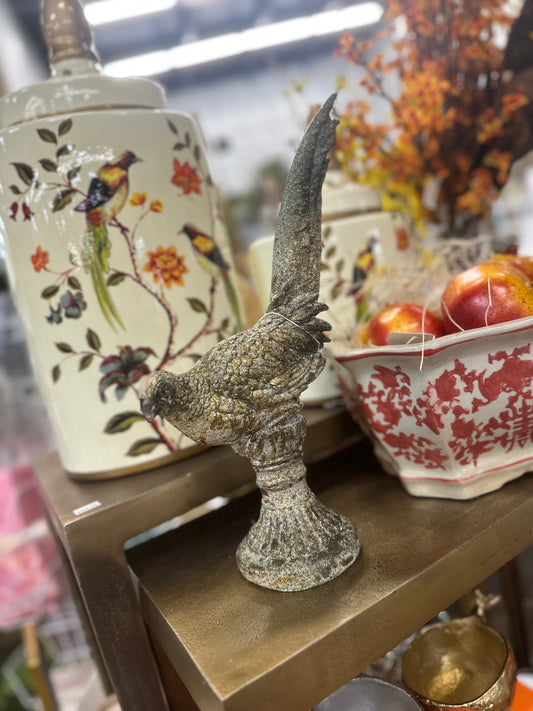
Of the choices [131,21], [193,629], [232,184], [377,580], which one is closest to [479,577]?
[377,580]

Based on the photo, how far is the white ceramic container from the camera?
1.65ft

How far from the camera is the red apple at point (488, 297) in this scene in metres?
0.48

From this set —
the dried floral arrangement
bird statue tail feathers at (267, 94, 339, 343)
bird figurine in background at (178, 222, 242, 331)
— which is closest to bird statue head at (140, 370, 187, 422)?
bird statue tail feathers at (267, 94, 339, 343)

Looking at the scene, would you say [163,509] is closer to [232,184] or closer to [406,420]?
[406,420]

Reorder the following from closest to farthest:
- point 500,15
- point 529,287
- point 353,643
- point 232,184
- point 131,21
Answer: point 353,643 < point 529,287 < point 500,15 < point 131,21 < point 232,184

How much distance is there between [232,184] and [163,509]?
11.5 feet

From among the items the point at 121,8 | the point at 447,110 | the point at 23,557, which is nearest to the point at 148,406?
the point at 447,110

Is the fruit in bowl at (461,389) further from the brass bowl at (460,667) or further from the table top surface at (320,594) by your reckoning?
the brass bowl at (460,667)

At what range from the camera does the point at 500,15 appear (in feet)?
2.51

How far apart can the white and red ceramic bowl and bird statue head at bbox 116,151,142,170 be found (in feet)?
0.87

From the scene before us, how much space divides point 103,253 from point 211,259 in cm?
11

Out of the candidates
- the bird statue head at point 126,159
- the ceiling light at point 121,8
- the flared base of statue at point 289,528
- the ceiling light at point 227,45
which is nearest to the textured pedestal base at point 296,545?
the flared base of statue at point 289,528

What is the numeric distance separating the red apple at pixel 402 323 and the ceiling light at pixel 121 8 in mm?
2774

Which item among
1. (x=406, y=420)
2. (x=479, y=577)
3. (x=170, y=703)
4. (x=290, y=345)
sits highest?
(x=290, y=345)
